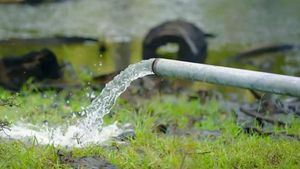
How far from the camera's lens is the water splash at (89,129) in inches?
178

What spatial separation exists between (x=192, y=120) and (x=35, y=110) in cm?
164

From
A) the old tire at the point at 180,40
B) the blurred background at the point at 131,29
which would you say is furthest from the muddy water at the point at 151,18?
the old tire at the point at 180,40

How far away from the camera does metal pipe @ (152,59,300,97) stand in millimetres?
3249

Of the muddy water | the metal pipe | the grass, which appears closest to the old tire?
the muddy water

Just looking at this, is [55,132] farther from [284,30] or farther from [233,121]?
[284,30]

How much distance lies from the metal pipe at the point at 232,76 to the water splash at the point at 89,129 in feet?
2.30

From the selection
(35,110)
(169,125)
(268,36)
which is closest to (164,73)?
(169,125)

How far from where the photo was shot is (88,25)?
13867 millimetres

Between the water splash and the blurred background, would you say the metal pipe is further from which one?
the blurred background

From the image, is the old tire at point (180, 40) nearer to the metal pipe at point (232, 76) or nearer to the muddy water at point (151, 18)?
the muddy water at point (151, 18)

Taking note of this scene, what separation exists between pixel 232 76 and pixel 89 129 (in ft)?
5.49

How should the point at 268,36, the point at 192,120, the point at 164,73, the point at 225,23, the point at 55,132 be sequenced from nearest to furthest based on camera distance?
1. the point at 164,73
2. the point at 55,132
3. the point at 192,120
4. the point at 268,36
5. the point at 225,23

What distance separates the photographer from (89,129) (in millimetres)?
4770

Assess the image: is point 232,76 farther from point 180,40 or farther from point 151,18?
point 151,18
